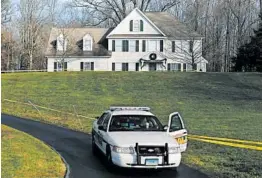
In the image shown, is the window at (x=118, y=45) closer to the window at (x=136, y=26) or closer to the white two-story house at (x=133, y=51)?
the white two-story house at (x=133, y=51)

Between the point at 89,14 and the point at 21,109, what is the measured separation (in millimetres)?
53431

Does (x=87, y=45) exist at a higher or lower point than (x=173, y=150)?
higher

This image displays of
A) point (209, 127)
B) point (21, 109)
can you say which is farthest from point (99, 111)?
point (209, 127)

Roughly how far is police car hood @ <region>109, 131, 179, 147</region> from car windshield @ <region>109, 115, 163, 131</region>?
1.69 ft

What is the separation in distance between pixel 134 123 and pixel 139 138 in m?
1.59

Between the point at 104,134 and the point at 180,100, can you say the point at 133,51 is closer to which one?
the point at 180,100

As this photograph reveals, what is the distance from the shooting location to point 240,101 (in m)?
33.4

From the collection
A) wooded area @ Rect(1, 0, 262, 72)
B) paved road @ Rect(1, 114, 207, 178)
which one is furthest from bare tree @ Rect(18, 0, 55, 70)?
paved road @ Rect(1, 114, 207, 178)

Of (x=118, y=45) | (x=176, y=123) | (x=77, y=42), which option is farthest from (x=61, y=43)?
(x=176, y=123)

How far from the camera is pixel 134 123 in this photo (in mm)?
12805

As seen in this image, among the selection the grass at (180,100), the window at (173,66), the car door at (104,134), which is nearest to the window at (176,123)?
the grass at (180,100)

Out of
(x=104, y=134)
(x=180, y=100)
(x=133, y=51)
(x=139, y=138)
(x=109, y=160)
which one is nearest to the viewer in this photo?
(x=139, y=138)

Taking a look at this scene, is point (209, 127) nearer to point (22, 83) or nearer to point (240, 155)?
point (240, 155)

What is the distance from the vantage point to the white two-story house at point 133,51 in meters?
58.5
